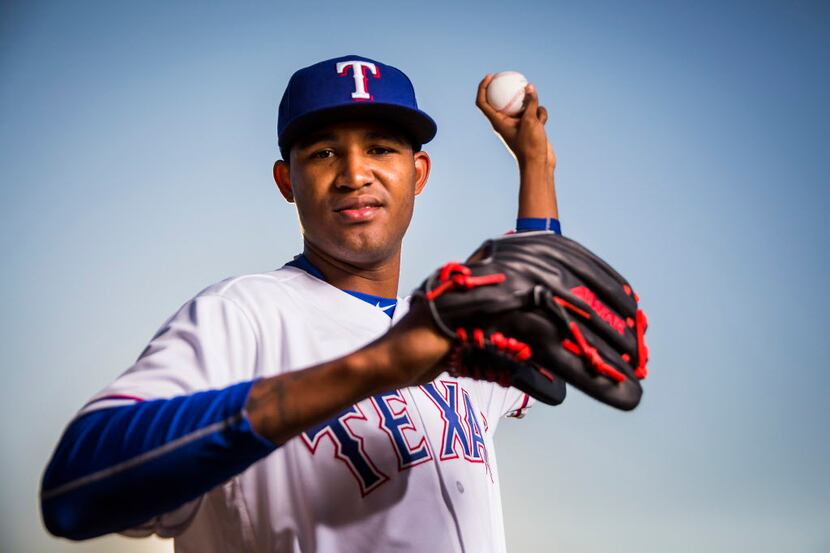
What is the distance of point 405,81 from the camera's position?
164 cm

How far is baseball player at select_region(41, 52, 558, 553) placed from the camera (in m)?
0.91

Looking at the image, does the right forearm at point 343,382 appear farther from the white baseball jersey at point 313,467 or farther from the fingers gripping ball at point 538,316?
the white baseball jersey at point 313,467

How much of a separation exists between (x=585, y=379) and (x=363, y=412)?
47cm

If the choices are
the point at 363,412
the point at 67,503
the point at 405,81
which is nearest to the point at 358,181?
the point at 405,81

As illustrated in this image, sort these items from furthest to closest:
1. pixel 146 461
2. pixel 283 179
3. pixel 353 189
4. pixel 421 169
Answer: pixel 421 169
pixel 283 179
pixel 353 189
pixel 146 461

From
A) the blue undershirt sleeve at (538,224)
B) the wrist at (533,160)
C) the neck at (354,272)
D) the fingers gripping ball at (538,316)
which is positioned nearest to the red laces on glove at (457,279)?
the fingers gripping ball at (538,316)

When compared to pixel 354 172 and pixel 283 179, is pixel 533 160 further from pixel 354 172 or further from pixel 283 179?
pixel 283 179

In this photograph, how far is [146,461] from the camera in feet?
2.95

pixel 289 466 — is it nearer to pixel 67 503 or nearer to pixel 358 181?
pixel 67 503

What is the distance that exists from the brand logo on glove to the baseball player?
18 centimetres

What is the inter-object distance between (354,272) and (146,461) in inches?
29.1

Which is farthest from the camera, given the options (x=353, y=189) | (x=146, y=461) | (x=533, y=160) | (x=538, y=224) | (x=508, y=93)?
(x=353, y=189)

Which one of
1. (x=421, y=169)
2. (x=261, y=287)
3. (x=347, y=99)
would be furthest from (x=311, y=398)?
(x=421, y=169)

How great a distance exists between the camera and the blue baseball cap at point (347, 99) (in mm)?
1511
